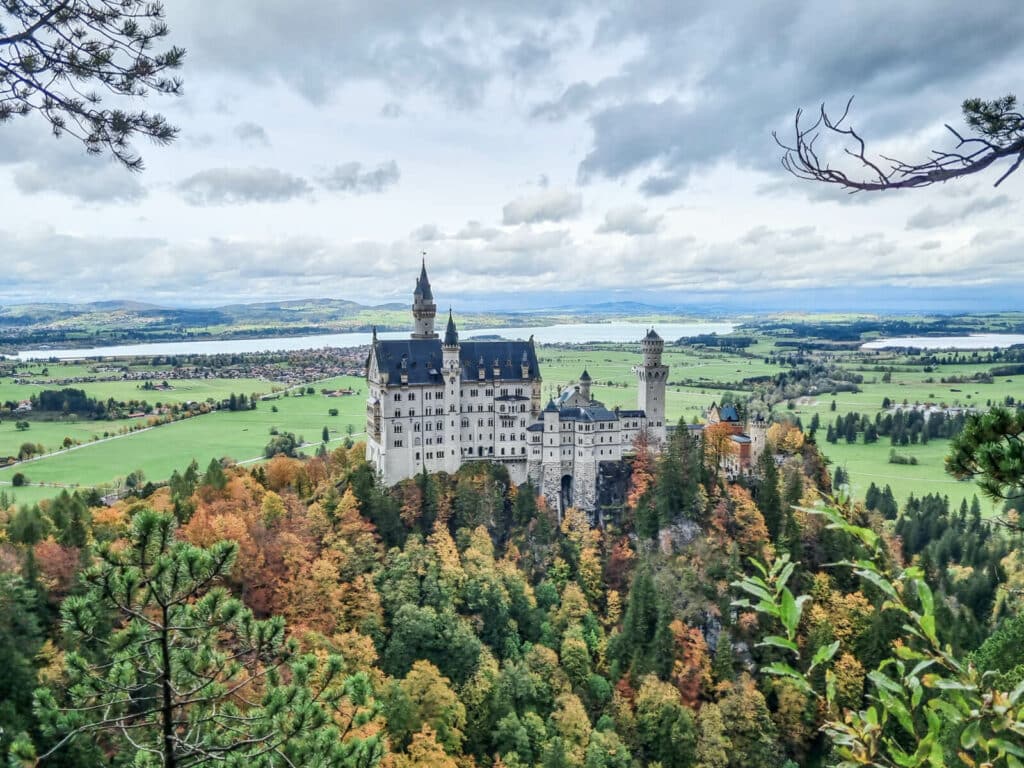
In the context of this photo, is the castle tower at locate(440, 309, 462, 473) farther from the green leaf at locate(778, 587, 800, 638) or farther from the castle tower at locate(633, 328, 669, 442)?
the green leaf at locate(778, 587, 800, 638)

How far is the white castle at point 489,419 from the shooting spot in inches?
2650

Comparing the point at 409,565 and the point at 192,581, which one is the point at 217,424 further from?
the point at 192,581

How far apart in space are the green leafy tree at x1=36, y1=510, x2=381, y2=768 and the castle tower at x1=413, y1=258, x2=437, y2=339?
201 ft

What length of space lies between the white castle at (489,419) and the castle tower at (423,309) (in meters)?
5.87

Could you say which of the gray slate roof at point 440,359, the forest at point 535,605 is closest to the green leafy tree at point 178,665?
the forest at point 535,605

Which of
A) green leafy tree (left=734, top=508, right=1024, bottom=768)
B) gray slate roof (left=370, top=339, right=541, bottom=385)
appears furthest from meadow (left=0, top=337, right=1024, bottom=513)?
green leafy tree (left=734, top=508, right=1024, bottom=768)

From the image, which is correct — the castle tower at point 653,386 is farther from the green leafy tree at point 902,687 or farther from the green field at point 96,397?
the green field at point 96,397

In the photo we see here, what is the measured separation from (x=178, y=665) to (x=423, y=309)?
6414 centimetres

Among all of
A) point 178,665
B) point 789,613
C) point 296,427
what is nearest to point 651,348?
point 178,665

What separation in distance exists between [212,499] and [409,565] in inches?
689

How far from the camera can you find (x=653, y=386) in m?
69.9

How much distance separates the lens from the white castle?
67312mm

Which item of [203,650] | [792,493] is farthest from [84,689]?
[792,493]

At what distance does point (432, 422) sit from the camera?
68312mm
